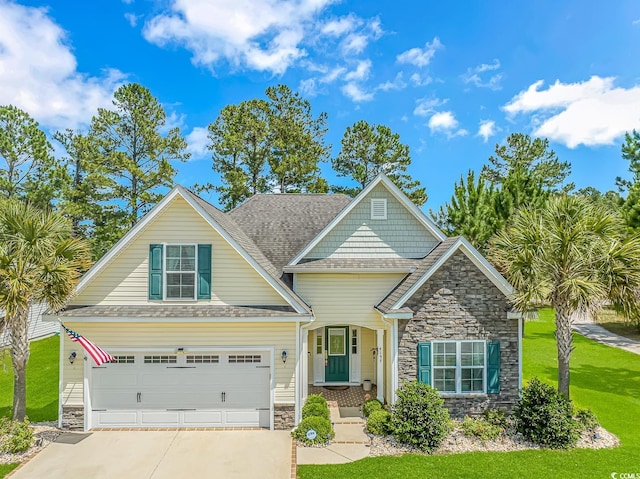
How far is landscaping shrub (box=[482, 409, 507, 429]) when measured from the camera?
10.2 metres

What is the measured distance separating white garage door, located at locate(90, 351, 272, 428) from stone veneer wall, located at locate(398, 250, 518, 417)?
4.45 metres

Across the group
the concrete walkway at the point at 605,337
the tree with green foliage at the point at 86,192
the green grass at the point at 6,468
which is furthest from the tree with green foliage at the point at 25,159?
the concrete walkway at the point at 605,337

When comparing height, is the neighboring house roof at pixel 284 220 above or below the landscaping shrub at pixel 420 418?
above

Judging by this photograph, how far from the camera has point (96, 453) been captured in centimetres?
920

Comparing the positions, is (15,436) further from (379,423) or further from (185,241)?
(379,423)

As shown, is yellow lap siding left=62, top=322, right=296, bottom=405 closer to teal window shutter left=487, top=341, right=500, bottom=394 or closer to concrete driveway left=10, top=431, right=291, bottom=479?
concrete driveway left=10, top=431, right=291, bottom=479

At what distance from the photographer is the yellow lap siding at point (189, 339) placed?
10570 millimetres

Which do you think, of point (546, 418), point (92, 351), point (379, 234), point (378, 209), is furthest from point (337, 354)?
point (92, 351)

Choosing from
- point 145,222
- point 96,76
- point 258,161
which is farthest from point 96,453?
point 258,161

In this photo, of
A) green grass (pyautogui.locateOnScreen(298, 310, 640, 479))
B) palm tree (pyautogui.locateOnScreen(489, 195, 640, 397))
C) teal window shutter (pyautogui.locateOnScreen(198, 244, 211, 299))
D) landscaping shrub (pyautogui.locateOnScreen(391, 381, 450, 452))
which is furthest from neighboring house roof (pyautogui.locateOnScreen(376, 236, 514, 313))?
teal window shutter (pyautogui.locateOnScreen(198, 244, 211, 299))

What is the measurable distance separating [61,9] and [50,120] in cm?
2087

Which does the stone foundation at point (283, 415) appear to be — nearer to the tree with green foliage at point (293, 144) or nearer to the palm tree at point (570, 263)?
the palm tree at point (570, 263)

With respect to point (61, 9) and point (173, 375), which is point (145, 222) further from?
point (61, 9)

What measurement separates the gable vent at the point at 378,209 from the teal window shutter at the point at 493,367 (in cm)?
531
